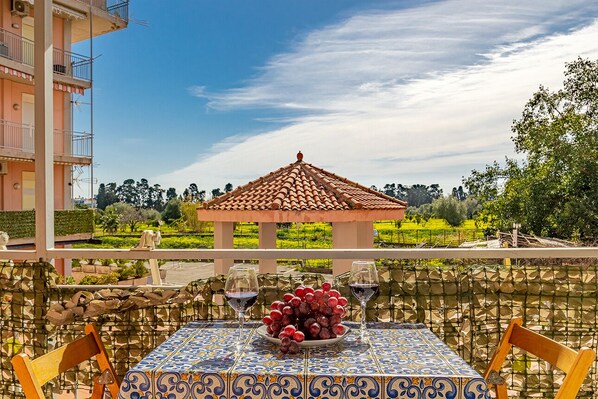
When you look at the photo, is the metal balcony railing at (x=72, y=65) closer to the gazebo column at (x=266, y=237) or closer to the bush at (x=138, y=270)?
the bush at (x=138, y=270)

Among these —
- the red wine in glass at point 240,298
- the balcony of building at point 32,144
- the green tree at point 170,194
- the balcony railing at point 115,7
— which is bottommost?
the red wine in glass at point 240,298

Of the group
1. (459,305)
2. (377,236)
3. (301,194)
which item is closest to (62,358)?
(459,305)

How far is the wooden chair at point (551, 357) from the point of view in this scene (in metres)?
1.35

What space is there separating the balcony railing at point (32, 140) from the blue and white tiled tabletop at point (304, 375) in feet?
49.5

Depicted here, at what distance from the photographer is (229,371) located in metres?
1.36

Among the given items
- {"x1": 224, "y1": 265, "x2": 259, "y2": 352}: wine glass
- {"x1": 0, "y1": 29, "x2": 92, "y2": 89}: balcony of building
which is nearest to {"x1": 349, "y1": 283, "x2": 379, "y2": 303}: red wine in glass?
{"x1": 224, "y1": 265, "x2": 259, "y2": 352}: wine glass

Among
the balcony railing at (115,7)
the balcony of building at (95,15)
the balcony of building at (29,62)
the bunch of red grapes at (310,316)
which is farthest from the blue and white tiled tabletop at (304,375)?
the balcony railing at (115,7)

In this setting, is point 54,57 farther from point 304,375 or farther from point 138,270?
point 304,375

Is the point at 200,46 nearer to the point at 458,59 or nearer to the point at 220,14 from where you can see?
the point at 220,14

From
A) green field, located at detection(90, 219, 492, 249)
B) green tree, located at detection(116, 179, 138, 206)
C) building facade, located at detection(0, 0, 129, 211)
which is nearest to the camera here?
building facade, located at detection(0, 0, 129, 211)

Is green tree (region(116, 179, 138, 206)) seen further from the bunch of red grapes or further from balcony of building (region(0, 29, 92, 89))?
the bunch of red grapes

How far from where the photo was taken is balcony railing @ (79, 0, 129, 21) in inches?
709

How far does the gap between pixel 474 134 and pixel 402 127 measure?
5374 mm

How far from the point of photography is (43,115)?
99.8 inches
